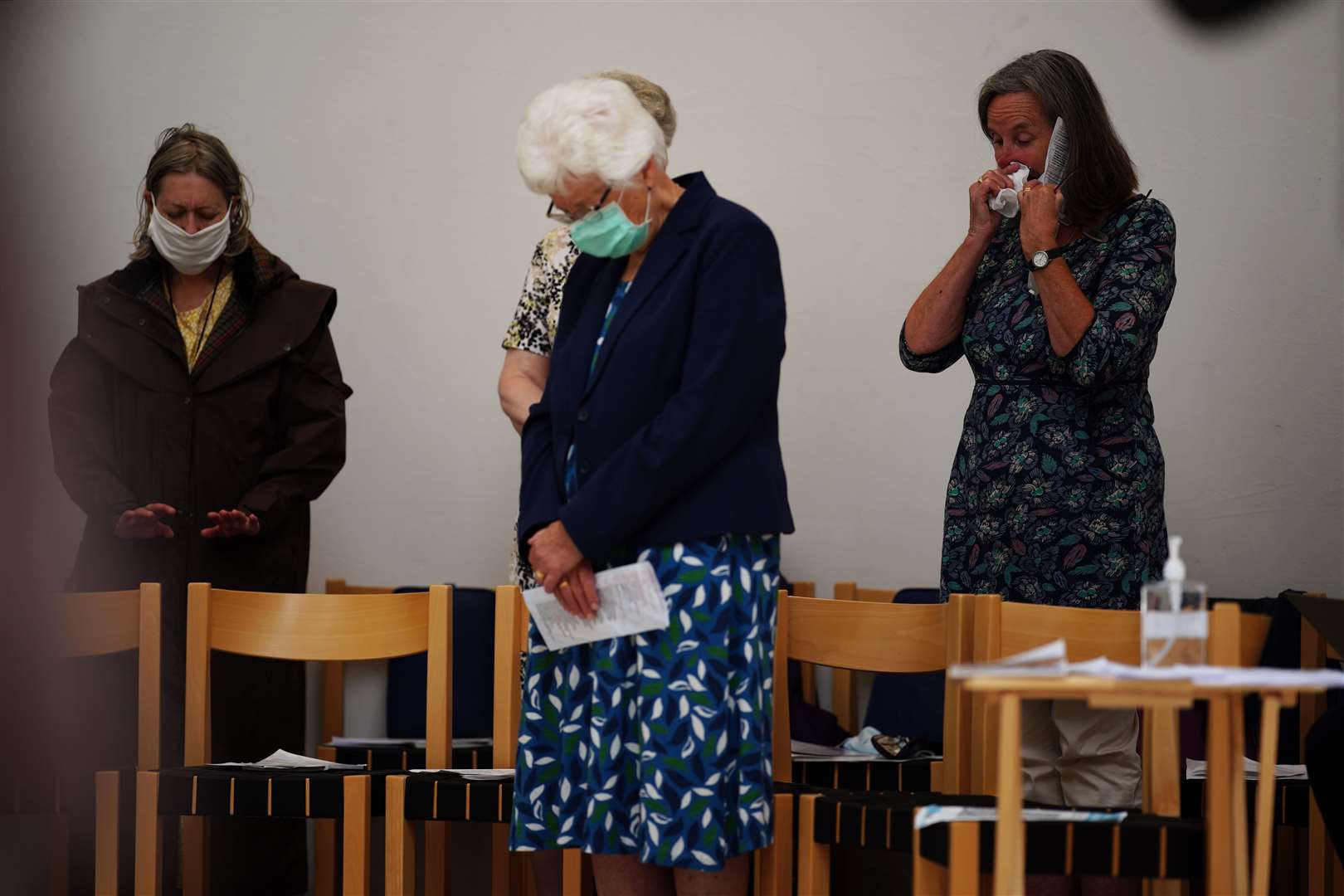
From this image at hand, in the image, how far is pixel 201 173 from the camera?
3490 millimetres

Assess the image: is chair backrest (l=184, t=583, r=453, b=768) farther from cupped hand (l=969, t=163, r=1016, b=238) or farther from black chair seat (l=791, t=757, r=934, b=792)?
cupped hand (l=969, t=163, r=1016, b=238)

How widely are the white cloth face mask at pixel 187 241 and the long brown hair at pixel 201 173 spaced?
0.08 ft

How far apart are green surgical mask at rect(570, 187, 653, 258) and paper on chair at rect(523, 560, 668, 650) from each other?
470 millimetres

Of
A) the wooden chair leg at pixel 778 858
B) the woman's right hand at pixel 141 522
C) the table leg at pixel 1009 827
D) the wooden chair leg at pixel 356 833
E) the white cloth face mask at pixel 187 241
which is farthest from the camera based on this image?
the white cloth face mask at pixel 187 241

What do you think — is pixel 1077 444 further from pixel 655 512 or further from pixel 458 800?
pixel 458 800

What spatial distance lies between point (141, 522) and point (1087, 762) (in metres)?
2.12

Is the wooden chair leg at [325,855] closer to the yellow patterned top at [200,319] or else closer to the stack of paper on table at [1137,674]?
the yellow patterned top at [200,319]

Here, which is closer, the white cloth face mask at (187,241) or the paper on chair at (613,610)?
the paper on chair at (613,610)

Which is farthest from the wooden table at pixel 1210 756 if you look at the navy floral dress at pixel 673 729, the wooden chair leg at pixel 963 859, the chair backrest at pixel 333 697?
the chair backrest at pixel 333 697

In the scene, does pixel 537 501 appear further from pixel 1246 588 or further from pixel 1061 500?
pixel 1246 588

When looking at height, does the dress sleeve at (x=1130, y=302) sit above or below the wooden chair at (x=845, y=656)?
above

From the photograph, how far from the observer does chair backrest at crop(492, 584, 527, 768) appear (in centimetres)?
288

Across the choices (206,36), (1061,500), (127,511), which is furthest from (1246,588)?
(206,36)

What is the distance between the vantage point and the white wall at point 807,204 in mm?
3869
